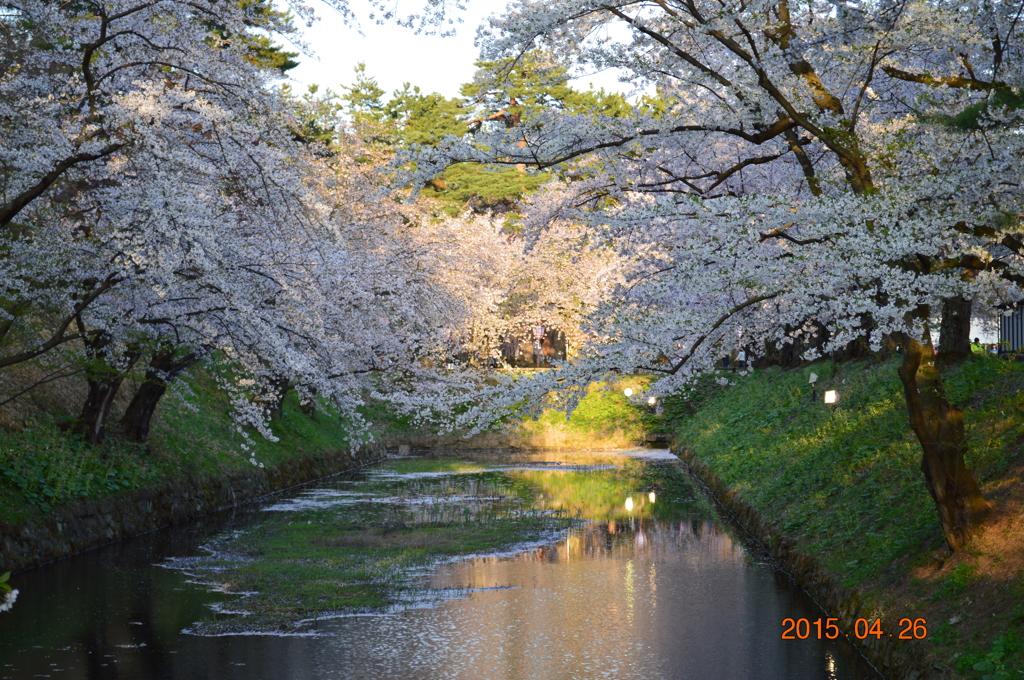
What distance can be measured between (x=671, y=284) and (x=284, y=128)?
663cm

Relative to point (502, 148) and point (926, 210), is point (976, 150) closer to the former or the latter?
point (926, 210)

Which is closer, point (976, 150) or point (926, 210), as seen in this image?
point (926, 210)

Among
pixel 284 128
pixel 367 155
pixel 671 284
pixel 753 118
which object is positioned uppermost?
pixel 367 155

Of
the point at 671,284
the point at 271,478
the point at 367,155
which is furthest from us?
the point at 367,155

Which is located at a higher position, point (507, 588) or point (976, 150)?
point (976, 150)

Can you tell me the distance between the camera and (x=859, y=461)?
50.4ft

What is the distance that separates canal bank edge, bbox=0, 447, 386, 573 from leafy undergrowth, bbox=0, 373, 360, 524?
168 millimetres

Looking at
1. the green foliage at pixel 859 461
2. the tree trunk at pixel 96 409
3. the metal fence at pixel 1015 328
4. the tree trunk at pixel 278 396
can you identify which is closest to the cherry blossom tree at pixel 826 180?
the green foliage at pixel 859 461

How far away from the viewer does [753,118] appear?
11.1 metres

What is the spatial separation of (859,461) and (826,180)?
5.80m

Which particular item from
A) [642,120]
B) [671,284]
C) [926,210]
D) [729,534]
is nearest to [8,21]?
[642,120]

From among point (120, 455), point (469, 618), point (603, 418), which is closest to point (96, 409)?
point (120, 455)

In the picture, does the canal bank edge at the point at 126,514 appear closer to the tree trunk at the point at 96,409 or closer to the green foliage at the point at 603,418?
the tree trunk at the point at 96,409

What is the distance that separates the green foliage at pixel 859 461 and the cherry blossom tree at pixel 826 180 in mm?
1142
